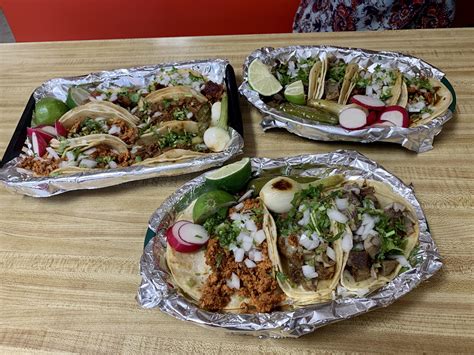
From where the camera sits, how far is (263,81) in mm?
2004

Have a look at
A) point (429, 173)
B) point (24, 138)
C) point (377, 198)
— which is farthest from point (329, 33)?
point (24, 138)

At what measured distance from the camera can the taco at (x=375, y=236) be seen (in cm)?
138

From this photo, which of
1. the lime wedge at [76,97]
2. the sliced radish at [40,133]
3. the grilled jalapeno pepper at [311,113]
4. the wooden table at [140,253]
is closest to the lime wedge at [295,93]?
the grilled jalapeno pepper at [311,113]

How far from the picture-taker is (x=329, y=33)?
2.43 meters

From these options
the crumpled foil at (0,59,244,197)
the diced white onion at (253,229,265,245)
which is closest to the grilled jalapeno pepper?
the crumpled foil at (0,59,244,197)

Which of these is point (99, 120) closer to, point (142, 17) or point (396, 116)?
point (396, 116)

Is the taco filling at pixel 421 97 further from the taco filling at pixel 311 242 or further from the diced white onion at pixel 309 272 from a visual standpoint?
the diced white onion at pixel 309 272

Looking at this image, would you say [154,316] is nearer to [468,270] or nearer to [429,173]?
[468,270]

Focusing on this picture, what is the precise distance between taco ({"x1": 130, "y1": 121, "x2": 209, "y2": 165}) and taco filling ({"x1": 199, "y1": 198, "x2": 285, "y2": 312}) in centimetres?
39

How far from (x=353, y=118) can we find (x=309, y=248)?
Result: 653mm

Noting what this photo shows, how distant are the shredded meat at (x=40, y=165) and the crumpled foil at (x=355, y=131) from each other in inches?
33.1

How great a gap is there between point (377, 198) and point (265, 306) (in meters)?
0.53

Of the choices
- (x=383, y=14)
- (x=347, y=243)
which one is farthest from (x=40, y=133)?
(x=383, y=14)

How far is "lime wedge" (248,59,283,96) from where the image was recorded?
6.51 ft
